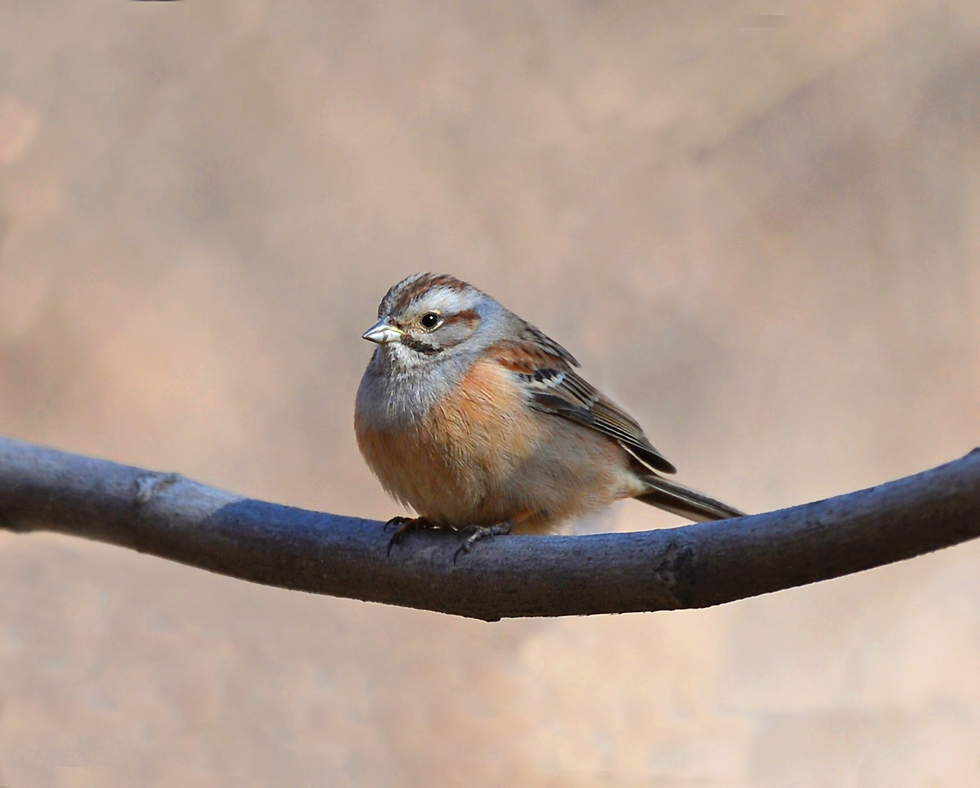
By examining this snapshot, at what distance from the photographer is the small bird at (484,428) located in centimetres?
384

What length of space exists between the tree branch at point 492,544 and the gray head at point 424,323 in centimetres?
86

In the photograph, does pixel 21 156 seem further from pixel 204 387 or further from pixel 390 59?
pixel 390 59

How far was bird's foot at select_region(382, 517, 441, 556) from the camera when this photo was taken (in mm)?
3412

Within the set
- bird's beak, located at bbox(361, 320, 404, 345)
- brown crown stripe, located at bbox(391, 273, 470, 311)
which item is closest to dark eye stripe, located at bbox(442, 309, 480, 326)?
brown crown stripe, located at bbox(391, 273, 470, 311)

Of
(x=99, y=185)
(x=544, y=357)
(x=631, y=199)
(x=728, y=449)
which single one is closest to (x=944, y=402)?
(x=728, y=449)

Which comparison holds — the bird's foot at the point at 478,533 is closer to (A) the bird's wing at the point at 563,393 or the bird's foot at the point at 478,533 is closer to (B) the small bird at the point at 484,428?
(B) the small bird at the point at 484,428

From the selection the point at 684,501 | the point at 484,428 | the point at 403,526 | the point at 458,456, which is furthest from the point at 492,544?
the point at 684,501

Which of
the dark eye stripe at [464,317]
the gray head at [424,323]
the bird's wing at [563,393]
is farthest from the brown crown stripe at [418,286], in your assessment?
the bird's wing at [563,393]

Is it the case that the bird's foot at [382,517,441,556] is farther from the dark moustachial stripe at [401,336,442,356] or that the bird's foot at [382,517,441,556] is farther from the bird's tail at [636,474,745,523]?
the bird's tail at [636,474,745,523]

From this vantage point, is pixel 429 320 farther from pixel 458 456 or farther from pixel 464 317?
pixel 458 456

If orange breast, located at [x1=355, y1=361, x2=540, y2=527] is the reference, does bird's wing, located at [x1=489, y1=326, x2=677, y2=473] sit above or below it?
above

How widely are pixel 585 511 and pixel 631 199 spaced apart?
8.88 ft

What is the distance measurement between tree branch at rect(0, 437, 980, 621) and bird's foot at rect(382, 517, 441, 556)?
0.10 feet

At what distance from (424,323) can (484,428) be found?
1.82ft
